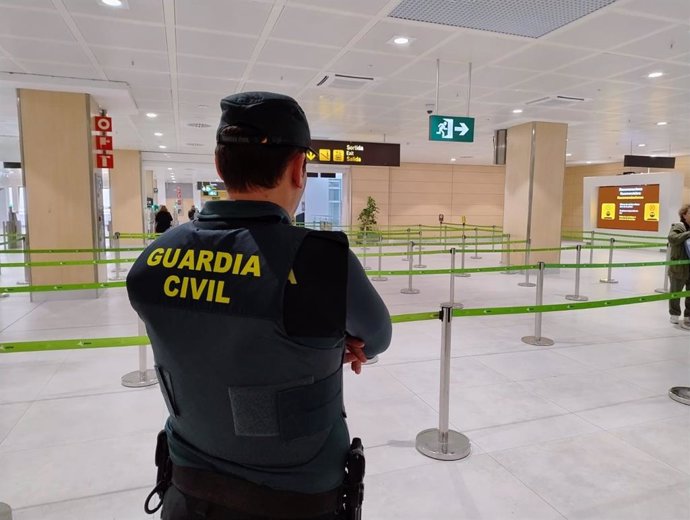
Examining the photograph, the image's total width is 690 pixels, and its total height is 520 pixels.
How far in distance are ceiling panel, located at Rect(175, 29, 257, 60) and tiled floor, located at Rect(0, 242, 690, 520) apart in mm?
3820

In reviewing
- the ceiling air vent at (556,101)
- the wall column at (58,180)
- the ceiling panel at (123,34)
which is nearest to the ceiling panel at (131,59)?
the ceiling panel at (123,34)

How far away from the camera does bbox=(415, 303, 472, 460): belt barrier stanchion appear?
126 inches

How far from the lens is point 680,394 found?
421 centimetres

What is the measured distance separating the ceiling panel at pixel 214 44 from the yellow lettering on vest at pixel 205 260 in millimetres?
5505

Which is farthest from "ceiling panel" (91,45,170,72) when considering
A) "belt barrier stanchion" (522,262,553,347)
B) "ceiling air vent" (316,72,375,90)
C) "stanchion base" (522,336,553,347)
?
"stanchion base" (522,336,553,347)

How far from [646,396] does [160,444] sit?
444 cm

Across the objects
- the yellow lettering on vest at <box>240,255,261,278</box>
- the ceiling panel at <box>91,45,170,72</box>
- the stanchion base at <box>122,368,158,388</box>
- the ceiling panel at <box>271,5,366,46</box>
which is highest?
the ceiling panel at <box>271,5,366,46</box>

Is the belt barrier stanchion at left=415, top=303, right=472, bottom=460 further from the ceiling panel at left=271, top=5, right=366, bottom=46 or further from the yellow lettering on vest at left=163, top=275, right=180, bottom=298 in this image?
the ceiling panel at left=271, top=5, right=366, bottom=46

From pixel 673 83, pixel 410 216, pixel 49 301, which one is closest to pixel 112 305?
pixel 49 301

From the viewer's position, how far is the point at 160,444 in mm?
1248

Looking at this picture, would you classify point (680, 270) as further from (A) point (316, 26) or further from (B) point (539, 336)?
(A) point (316, 26)

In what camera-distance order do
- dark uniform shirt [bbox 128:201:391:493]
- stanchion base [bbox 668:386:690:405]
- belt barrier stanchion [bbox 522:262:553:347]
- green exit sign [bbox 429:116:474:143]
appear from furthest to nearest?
1. green exit sign [bbox 429:116:474:143]
2. belt barrier stanchion [bbox 522:262:553:347]
3. stanchion base [bbox 668:386:690:405]
4. dark uniform shirt [bbox 128:201:391:493]

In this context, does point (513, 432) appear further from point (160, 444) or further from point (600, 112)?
point (600, 112)

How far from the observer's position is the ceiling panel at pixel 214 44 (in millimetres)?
5734
